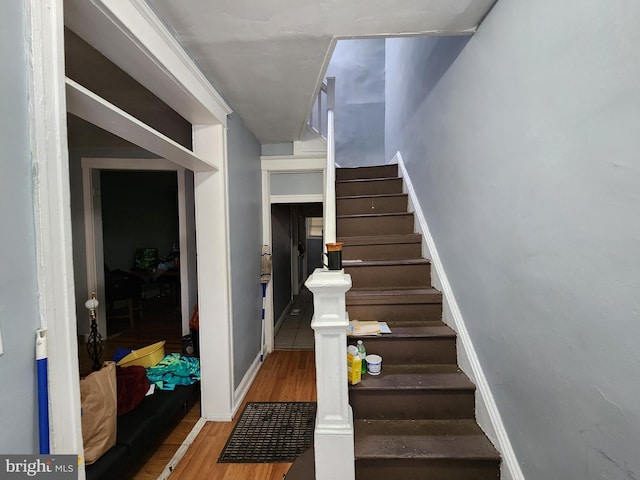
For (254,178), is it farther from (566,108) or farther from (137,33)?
(566,108)

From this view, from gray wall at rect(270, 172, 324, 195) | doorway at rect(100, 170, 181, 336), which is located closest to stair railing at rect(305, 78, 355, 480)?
gray wall at rect(270, 172, 324, 195)

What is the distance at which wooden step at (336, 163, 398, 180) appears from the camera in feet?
10.4

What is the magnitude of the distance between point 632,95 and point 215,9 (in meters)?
1.55

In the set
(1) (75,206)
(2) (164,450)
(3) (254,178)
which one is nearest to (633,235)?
(2) (164,450)

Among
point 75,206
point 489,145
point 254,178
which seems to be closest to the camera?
point 489,145

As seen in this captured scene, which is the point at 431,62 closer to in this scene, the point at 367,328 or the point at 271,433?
the point at 367,328

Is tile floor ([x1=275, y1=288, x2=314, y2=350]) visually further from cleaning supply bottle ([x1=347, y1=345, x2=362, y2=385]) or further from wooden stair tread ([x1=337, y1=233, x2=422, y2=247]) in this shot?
cleaning supply bottle ([x1=347, y1=345, x2=362, y2=385])

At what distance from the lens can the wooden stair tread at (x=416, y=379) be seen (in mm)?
1519

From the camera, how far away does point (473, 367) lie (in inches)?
60.7

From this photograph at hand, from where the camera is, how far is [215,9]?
1.28m

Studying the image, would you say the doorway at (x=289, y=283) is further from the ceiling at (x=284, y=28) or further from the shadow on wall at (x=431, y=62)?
the ceiling at (x=284, y=28)

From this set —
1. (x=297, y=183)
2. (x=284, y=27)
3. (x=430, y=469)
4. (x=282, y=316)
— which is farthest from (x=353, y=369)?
(x=282, y=316)

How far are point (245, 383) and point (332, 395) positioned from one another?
1.61m

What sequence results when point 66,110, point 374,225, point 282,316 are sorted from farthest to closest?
point 282,316
point 374,225
point 66,110
